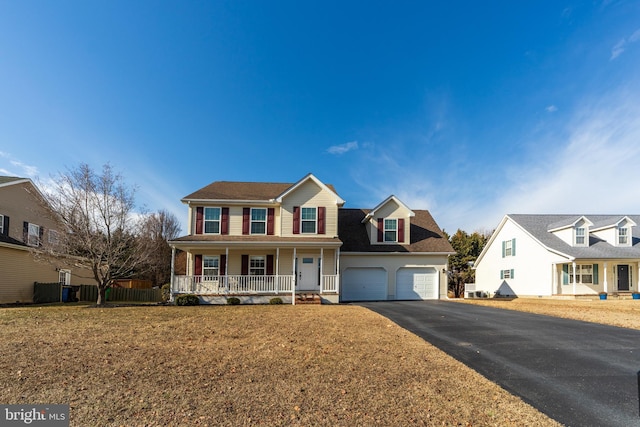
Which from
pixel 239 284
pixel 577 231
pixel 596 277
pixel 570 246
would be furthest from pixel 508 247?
pixel 239 284

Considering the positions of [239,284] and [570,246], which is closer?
[239,284]

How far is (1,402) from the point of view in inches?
162

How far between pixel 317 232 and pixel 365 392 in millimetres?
14671

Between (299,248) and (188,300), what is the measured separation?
20.4 ft

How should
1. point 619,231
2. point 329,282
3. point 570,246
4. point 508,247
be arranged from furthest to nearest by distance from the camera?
1. point 508,247
2. point 619,231
3. point 570,246
4. point 329,282

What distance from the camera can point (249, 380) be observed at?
5000mm

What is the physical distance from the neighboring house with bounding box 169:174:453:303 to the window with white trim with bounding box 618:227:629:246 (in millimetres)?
12765

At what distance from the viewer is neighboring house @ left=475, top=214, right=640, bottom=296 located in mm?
22016

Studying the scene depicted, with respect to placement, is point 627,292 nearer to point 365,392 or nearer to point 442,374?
point 442,374

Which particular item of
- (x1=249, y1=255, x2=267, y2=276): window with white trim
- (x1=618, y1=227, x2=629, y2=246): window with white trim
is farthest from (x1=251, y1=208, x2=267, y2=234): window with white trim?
(x1=618, y1=227, x2=629, y2=246): window with white trim

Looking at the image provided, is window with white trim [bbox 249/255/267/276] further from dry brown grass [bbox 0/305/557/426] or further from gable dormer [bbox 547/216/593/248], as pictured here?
gable dormer [bbox 547/216/593/248]

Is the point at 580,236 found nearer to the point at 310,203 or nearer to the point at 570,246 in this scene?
the point at 570,246

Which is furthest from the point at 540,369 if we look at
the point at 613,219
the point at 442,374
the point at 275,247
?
the point at 613,219

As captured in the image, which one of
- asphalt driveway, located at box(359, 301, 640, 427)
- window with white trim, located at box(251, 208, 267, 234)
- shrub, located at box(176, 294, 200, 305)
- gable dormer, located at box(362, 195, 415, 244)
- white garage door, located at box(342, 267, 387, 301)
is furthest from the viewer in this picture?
gable dormer, located at box(362, 195, 415, 244)
